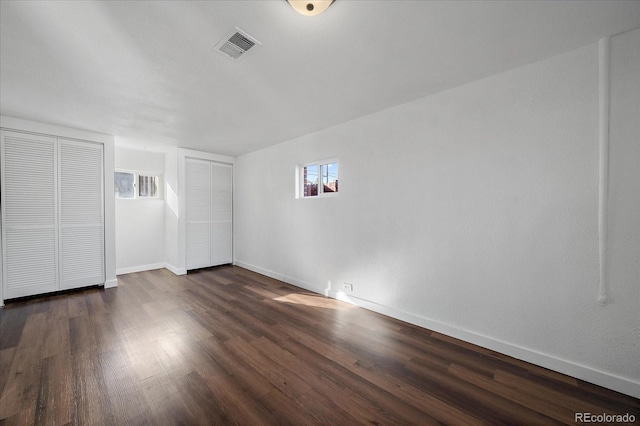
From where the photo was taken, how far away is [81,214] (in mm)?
3787

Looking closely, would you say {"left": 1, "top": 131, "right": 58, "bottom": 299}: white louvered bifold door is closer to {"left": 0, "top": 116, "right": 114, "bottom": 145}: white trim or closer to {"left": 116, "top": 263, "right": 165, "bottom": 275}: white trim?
{"left": 0, "top": 116, "right": 114, "bottom": 145}: white trim

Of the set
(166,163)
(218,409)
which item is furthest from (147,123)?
(218,409)

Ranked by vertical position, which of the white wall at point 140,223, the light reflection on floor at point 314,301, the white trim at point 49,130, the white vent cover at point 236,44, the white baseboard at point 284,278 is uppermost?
the white vent cover at point 236,44

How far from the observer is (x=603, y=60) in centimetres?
174

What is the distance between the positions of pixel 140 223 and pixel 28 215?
1646 mm

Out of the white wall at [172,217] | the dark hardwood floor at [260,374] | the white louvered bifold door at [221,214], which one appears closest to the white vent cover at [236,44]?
the dark hardwood floor at [260,374]

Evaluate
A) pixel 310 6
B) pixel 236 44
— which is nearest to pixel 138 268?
pixel 236 44

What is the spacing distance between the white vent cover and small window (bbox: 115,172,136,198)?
4.43 meters

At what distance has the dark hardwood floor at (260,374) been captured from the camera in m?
1.52

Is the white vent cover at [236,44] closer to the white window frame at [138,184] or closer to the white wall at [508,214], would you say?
the white wall at [508,214]

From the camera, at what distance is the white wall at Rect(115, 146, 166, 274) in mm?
4734

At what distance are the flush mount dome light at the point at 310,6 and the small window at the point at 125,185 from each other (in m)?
5.18

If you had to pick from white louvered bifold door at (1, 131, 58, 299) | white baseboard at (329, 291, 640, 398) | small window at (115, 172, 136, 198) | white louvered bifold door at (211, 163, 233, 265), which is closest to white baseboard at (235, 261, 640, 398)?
white baseboard at (329, 291, 640, 398)

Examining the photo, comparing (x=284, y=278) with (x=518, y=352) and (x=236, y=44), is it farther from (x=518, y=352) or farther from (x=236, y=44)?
(x=236, y=44)
